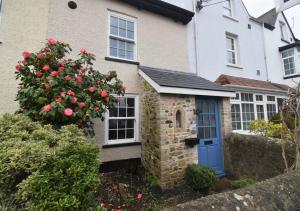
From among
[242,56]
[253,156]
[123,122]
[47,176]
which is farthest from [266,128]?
[47,176]

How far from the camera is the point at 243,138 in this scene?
639 centimetres

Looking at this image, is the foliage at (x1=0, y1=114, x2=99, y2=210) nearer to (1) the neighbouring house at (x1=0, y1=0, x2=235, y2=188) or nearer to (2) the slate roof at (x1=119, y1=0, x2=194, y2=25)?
(1) the neighbouring house at (x1=0, y1=0, x2=235, y2=188)

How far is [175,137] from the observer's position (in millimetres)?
5668

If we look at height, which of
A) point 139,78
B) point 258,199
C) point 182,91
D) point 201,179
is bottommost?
point 201,179

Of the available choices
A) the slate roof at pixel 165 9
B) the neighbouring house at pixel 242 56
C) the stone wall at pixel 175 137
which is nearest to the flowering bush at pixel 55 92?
the stone wall at pixel 175 137

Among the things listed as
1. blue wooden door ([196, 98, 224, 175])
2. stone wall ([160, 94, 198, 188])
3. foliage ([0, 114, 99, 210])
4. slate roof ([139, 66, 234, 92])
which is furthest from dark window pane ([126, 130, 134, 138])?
foliage ([0, 114, 99, 210])

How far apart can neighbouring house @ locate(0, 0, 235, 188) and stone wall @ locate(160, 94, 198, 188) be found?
30 millimetres

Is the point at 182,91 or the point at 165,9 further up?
the point at 165,9

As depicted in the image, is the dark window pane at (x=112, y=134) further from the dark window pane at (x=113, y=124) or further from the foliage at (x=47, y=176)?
the foliage at (x=47, y=176)

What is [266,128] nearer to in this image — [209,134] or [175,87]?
[209,134]

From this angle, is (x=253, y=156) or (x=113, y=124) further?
(x=113, y=124)

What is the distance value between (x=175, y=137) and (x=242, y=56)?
815 centimetres

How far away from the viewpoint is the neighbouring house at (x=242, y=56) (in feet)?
30.0

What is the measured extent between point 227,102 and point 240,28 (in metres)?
6.49
